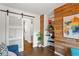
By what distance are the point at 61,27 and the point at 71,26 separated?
536 millimetres

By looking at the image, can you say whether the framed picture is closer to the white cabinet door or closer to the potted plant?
the white cabinet door

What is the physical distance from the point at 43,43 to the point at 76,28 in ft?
9.15

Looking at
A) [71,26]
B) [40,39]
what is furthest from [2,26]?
[40,39]

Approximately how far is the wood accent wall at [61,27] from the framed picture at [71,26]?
0.36 feet

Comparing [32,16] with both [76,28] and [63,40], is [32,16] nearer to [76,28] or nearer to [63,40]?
[63,40]

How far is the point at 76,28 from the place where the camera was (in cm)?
276

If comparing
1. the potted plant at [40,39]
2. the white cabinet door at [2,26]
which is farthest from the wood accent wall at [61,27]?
the white cabinet door at [2,26]

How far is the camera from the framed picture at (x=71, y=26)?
2.75 meters

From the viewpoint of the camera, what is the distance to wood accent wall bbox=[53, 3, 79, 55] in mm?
2815

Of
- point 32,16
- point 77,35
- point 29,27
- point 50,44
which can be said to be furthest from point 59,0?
point 29,27

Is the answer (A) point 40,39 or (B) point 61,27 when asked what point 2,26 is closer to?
(B) point 61,27

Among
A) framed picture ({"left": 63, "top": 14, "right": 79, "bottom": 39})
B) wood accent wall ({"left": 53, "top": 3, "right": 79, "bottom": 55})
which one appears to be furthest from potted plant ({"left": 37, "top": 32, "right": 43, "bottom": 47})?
framed picture ({"left": 63, "top": 14, "right": 79, "bottom": 39})

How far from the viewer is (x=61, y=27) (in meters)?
3.46

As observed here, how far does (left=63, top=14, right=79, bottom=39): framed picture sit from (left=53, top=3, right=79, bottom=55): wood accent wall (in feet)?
0.36
